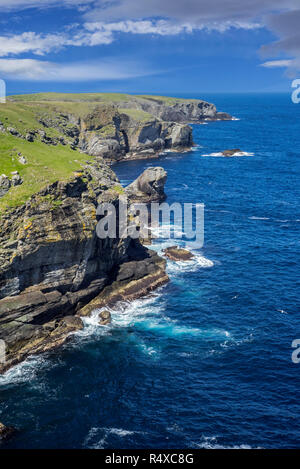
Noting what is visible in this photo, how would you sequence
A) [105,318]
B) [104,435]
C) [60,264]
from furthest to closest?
[105,318] → [60,264] → [104,435]

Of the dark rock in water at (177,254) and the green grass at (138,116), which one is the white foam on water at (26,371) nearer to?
the dark rock in water at (177,254)

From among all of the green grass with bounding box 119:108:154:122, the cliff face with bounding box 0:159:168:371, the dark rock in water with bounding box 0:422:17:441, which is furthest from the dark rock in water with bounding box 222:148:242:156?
the dark rock in water with bounding box 0:422:17:441

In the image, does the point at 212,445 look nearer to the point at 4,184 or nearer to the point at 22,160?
the point at 4,184

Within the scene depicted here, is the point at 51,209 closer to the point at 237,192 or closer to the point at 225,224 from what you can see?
the point at 225,224

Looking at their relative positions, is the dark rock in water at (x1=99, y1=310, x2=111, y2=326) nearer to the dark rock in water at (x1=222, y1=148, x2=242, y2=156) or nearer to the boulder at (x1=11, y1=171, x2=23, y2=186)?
the boulder at (x1=11, y1=171, x2=23, y2=186)

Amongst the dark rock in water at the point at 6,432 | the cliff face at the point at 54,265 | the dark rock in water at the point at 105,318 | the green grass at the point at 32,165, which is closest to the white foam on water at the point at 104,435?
the dark rock in water at the point at 6,432

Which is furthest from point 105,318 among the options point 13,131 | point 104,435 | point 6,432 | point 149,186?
point 149,186

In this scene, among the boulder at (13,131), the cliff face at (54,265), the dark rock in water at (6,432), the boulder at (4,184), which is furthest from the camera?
the boulder at (13,131)
